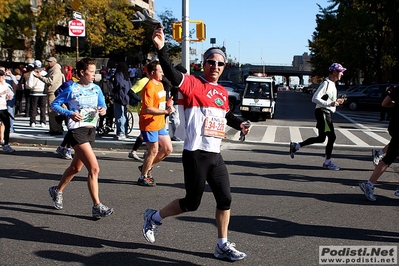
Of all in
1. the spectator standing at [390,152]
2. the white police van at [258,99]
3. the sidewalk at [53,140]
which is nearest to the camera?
the spectator standing at [390,152]

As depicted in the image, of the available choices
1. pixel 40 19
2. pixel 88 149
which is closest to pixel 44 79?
pixel 88 149

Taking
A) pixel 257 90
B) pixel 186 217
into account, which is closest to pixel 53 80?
pixel 186 217

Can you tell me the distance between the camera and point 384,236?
568cm

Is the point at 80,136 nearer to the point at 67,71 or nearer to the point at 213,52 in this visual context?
the point at 213,52

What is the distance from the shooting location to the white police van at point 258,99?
73.1ft

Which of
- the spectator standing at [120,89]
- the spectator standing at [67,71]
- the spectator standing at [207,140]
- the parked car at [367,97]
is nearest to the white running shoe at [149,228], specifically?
the spectator standing at [207,140]

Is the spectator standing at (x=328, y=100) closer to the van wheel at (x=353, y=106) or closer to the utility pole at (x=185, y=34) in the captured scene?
the utility pole at (x=185, y=34)

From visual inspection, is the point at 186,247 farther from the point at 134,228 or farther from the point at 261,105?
the point at 261,105

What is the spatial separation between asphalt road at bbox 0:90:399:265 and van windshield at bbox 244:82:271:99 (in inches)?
507

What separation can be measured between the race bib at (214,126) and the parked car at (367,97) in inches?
1145

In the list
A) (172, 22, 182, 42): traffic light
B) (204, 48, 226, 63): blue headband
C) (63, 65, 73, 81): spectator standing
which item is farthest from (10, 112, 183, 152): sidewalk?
(204, 48, 226, 63): blue headband

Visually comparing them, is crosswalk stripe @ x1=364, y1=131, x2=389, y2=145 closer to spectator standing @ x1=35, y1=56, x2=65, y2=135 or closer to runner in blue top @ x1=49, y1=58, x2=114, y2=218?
spectator standing @ x1=35, y1=56, x2=65, y2=135

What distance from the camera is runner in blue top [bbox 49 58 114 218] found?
609 cm

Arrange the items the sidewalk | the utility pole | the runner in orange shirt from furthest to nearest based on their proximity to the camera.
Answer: the utility pole < the sidewalk < the runner in orange shirt
